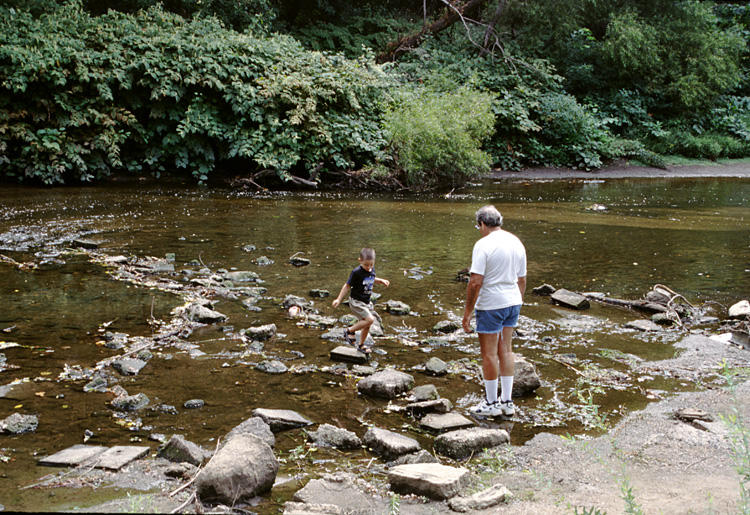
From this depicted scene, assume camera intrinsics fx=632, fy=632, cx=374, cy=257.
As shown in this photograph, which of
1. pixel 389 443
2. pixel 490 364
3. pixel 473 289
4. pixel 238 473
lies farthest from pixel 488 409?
pixel 238 473

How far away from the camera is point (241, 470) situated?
3596 mm

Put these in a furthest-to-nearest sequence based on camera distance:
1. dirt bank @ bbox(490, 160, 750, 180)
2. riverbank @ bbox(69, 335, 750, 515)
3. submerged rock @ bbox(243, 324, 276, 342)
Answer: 1. dirt bank @ bbox(490, 160, 750, 180)
2. submerged rock @ bbox(243, 324, 276, 342)
3. riverbank @ bbox(69, 335, 750, 515)

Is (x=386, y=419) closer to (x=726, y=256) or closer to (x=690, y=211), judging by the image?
(x=726, y=256)

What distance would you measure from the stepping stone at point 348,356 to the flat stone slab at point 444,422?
49.2 inches

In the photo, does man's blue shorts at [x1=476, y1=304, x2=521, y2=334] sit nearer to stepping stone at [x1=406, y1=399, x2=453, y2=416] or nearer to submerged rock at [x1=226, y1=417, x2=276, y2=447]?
stepping stone at [x1=406, y1=399, x2=453, y2=416]

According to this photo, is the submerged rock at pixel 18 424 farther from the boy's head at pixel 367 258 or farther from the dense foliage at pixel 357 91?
the dense foliage at pixel 357 91

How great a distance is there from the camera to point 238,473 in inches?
141

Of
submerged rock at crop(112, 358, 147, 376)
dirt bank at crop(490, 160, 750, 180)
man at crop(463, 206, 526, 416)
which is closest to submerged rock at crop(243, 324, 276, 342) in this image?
submerged rock at crop(112, 358, 147, 376)

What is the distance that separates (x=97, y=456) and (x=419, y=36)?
24.4 meters

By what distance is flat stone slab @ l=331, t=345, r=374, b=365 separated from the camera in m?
5.89

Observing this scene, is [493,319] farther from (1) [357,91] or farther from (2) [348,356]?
(1) [357,91]

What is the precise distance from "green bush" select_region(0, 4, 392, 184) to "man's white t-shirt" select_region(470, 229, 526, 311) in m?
12.4

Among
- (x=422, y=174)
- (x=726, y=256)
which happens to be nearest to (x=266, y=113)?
(x=422, y=174)

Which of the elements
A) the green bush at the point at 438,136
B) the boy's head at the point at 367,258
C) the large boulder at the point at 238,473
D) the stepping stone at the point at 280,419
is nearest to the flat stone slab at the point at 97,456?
the large boulder at the point at 238,473
